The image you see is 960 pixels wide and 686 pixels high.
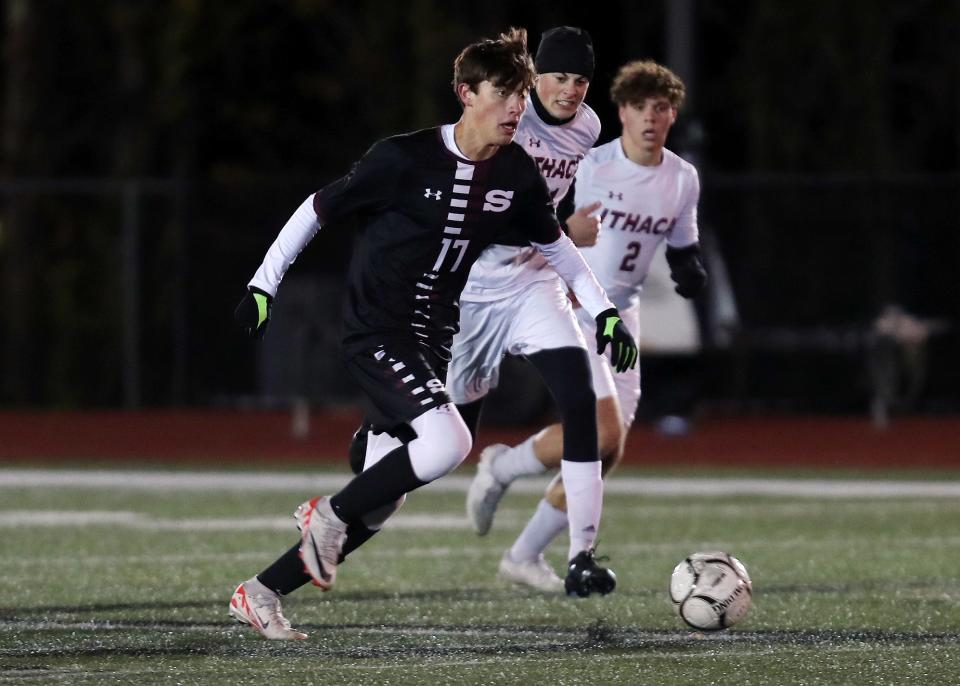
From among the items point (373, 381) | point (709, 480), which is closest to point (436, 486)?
point (709, 480)

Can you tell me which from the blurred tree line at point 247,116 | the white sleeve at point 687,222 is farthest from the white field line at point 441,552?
the blurred tree line at point 247,116

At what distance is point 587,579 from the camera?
705 centimetres

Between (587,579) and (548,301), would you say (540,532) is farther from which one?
(587,579)

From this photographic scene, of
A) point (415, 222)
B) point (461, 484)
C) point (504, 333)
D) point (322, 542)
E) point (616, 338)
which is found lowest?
point (461, 484)

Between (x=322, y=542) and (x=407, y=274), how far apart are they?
3.12ft

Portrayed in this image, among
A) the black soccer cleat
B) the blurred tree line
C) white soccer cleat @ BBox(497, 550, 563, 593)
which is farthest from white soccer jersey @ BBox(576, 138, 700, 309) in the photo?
the blurred tree line

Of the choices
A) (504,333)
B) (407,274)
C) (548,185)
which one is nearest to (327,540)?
(407,274)

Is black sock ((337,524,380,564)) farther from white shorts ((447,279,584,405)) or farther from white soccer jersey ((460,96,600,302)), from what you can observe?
white soccer jersey ((460,96,600,302))

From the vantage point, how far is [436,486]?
13.4 metres

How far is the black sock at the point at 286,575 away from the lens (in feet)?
22.1

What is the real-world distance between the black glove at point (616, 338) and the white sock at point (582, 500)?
1.38 feet

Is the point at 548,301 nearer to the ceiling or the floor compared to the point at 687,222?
nearer to the floor

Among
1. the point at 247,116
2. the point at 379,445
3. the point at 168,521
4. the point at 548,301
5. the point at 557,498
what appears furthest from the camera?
the point at 247,116

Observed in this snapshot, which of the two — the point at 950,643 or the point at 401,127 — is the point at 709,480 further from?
the point at 401,127
